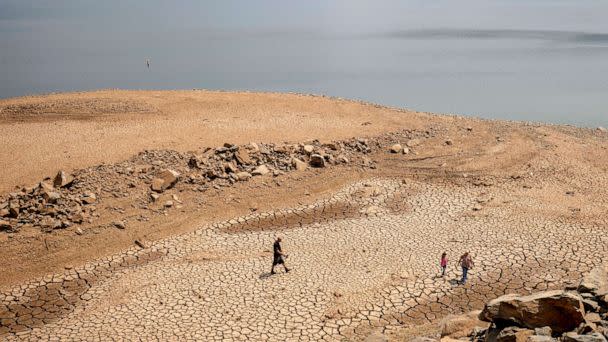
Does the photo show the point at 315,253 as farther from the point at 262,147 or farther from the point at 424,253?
the point at 262,147

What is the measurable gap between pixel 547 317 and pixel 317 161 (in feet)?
45.6

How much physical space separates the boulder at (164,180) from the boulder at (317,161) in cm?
582

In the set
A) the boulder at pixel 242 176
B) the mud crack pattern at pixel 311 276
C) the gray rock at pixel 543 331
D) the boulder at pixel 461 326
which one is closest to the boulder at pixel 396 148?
the mud crack pattern at pixel 311 276

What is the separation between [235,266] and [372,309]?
15.1ft

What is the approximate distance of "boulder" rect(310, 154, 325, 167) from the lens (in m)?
22.2

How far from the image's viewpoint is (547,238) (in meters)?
17.0

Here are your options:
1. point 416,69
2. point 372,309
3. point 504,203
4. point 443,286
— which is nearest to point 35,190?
point 372,309

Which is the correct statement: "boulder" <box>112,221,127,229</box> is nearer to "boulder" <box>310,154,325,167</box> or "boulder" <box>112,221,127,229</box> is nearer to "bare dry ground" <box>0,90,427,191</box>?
"bare dry ground" <box>0,90,427,191</box>

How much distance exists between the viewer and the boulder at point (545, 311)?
9086 mm

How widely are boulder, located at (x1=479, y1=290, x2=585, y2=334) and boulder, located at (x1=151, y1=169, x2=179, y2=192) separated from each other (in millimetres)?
13598

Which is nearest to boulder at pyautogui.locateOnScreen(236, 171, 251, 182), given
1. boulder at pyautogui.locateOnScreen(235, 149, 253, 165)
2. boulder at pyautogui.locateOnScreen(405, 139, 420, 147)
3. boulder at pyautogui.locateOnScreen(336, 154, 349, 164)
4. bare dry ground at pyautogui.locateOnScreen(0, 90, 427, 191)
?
boulder at pyautogui.locateOnScreen(235, 149, 253, 165)

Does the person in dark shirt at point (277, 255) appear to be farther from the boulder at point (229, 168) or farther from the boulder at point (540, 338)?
the boulder at point (540, 338)

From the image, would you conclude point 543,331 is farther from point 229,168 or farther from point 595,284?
point 229,168

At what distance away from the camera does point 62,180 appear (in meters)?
18.9
